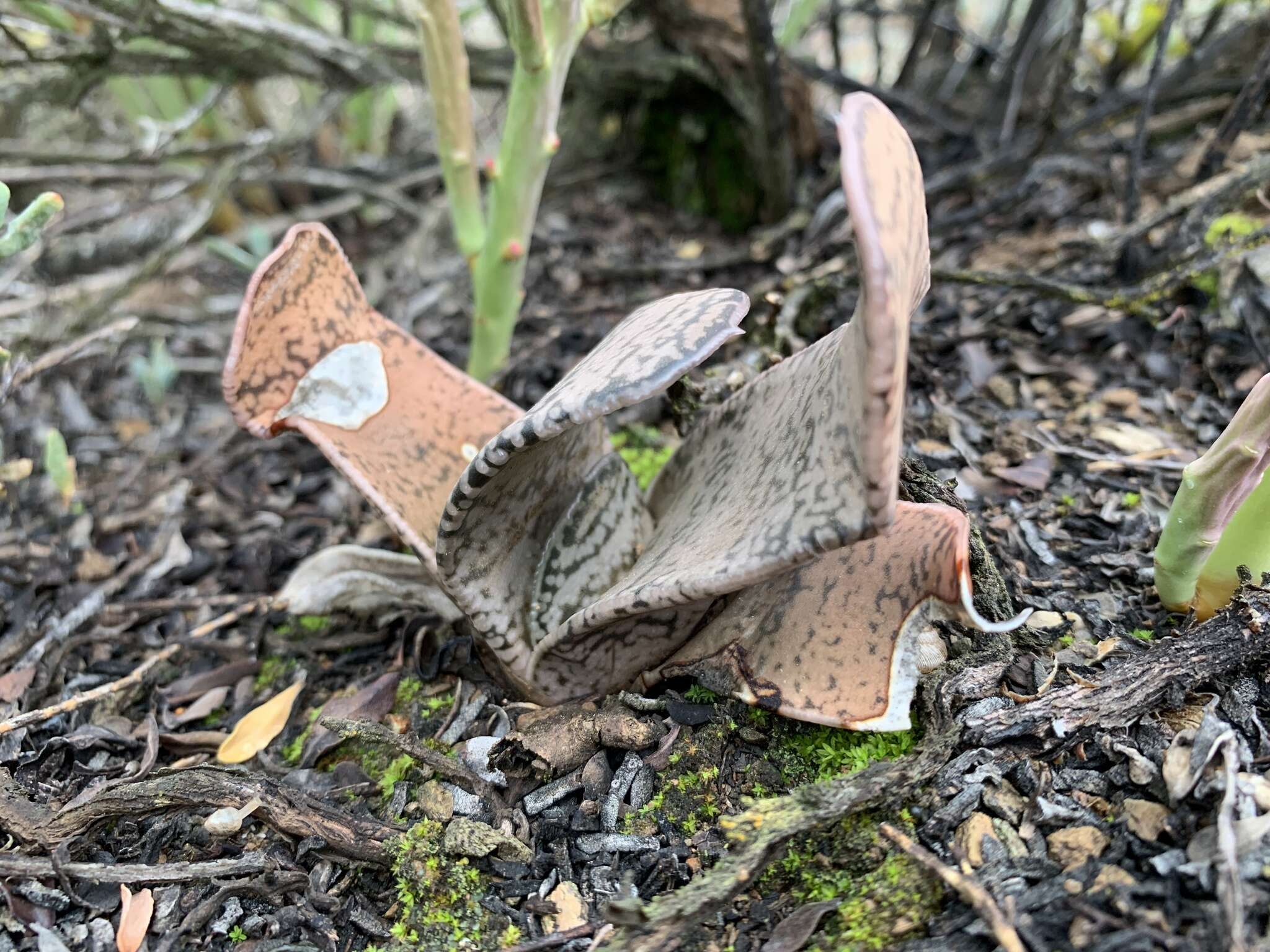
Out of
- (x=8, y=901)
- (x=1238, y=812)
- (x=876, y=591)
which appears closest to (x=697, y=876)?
(x=876, y=591)

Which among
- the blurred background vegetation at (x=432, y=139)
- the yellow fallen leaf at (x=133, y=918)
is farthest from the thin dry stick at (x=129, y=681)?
the blurred background vegetation at (x=432, y=139)

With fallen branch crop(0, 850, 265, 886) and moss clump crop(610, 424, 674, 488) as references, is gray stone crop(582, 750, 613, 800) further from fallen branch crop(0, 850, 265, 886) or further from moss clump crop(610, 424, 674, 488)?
moss clump crop(610, 424, 674, 488)

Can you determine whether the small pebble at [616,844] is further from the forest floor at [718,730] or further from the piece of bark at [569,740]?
the piece of bark at [569,740]

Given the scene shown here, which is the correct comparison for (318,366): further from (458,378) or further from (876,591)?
(876,591)

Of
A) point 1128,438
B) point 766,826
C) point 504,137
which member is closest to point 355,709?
point 766,826

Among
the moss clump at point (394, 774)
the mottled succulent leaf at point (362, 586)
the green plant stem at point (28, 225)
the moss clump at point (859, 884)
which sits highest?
the green plant stem at point (28, 225)

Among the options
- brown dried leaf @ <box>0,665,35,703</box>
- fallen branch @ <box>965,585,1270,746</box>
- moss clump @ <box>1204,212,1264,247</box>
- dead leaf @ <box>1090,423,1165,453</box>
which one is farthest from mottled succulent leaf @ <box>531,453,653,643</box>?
moss clump @ <box>1204,212,1264,247</box>
